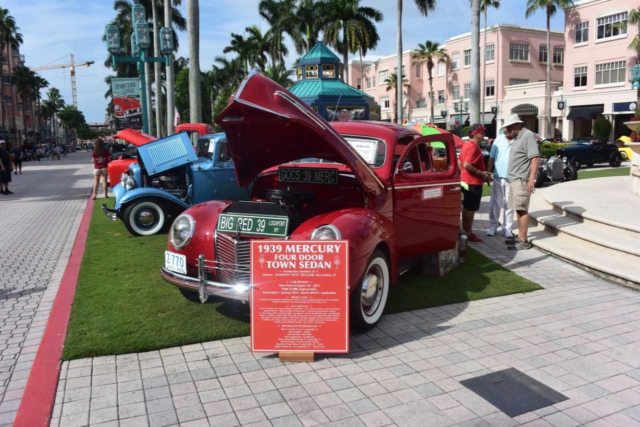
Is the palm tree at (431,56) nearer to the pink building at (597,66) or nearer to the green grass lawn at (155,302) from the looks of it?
the pink building at (597,66)

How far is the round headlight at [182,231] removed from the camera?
15.5 ft

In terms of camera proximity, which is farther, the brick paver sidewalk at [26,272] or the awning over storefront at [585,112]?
the awning over storefront at [585,112]

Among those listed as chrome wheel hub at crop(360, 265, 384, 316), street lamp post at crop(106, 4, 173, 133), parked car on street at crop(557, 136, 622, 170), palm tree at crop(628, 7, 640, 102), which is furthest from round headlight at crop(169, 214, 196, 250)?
palm tree at crop(628, 7, 640, 102)

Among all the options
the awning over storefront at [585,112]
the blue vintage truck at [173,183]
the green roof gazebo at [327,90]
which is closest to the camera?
the blue vintage truck at [173,183]

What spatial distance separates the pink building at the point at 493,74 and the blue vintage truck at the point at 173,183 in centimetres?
3740

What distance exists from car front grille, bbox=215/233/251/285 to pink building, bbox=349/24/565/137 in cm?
4213

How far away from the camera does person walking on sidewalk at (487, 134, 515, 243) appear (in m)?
8.23

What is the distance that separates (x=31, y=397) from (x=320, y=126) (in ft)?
9.96

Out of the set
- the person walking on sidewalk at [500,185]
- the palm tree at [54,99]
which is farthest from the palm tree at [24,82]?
the person walking on sidewalk at [500,185]

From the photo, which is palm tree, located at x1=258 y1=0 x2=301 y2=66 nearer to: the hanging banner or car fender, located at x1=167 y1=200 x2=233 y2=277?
the hanging banner

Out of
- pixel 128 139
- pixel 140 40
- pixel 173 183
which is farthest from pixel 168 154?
pixel 140 40

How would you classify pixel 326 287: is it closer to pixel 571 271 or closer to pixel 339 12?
pixel 571 271

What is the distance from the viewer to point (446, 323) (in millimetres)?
4980

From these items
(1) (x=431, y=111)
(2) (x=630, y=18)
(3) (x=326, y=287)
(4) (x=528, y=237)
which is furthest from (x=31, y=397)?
(1) (x=431, y=111)
